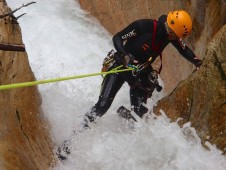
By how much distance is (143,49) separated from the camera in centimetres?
542

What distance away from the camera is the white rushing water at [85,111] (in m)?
4.86

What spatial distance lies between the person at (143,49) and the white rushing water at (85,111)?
19.2 inches

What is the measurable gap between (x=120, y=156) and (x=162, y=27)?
5.86ft

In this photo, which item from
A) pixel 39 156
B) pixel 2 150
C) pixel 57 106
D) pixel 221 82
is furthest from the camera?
pixel 57 106

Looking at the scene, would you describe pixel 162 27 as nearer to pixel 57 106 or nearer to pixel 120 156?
pixel 120 156

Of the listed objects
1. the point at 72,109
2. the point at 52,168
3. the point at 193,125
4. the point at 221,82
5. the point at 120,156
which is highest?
the point at 221,82

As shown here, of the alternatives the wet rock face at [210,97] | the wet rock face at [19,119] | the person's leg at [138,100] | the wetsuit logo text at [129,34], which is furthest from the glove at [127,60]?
the wet rock face at [19,119]

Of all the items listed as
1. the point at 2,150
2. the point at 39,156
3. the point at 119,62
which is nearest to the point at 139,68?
the point at 119,62

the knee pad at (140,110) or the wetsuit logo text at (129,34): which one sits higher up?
the wetsuit logo text at (129,34)

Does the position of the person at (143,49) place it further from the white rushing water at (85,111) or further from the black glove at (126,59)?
the white rushing water at (85,111)

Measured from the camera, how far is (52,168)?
17.0 feet

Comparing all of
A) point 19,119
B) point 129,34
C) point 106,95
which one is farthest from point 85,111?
point 19,119

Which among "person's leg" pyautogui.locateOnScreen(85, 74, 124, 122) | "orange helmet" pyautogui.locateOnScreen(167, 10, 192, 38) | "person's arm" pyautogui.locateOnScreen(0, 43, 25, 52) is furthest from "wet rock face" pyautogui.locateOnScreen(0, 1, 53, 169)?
"orange helmet" pyautogui.locateOnScreen(167, 10, 192, 38)

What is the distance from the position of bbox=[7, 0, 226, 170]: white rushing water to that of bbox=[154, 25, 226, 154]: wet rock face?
15 centimetres
